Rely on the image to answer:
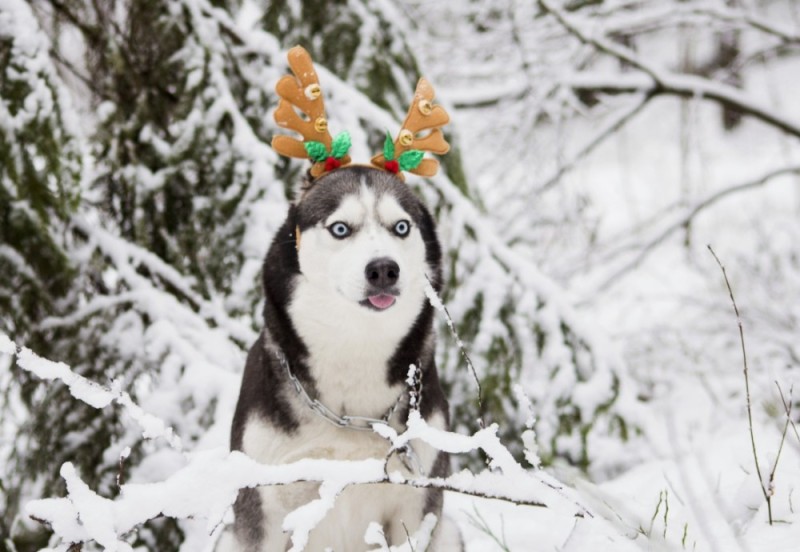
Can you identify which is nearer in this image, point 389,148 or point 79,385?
point 79,385

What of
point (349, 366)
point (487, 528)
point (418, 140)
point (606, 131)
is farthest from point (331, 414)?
point (606, 131)

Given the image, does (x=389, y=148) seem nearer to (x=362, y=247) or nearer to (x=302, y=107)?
(x=302, y=107)

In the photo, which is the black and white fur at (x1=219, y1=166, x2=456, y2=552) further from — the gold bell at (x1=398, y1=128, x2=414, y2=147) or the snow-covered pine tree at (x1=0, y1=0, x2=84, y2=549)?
the snow-covered pine tree at (x1=0, y1=0, x2=84, y2=549)

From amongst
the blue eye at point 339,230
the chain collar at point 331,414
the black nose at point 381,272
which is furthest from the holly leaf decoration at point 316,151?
the chain collar at point 331,414

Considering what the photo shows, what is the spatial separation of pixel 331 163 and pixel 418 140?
0.30 m

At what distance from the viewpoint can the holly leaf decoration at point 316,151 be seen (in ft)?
8.57

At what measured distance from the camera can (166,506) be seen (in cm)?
151

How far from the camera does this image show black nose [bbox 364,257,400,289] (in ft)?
7.48

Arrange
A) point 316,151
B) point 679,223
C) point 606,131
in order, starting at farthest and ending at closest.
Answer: point 606,131, point 679,223, point 316,151

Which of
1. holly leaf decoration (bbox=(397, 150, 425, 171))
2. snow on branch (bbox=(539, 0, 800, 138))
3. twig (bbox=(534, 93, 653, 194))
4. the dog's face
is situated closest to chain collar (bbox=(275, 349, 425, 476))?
the dog's face

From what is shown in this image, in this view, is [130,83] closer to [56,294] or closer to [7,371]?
[56,294]

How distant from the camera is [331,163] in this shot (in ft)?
8.73

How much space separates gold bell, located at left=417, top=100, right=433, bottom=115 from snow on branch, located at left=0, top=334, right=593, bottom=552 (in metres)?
1.24

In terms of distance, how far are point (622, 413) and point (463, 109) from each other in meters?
4.32
